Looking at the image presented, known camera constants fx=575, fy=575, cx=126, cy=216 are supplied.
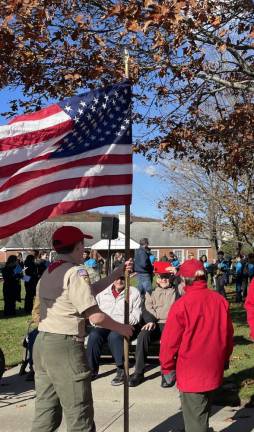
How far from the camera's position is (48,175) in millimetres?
4926

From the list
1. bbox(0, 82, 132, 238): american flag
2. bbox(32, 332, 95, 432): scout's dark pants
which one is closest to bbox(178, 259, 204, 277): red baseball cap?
bbox(0, 82, 132, 238): american flag

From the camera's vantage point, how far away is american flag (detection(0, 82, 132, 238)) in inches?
189

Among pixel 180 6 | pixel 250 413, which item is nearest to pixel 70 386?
pixel 250 413

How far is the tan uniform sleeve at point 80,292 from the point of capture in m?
4.18

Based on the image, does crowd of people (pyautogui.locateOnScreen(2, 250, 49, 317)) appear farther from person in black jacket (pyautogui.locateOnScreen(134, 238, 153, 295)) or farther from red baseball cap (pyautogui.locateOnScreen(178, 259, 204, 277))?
red baseball cap (pyautogui.locateOnScreen(178, 259, 204, 277))

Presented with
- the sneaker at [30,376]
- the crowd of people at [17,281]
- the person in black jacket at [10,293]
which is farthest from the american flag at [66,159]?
the person in black jacket at [10,293]

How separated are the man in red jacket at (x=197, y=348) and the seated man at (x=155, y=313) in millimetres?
3081

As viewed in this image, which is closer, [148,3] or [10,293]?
[148,3]

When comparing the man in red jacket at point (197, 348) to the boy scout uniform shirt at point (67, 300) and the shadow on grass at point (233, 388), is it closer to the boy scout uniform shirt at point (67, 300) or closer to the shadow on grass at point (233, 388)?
the boy scout uniform shirt at point (67, 300)

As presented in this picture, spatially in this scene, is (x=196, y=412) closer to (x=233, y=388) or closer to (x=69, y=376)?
(x=69, y=376)

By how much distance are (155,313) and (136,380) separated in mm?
1384

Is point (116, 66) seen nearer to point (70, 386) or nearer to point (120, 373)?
point (120, 373)

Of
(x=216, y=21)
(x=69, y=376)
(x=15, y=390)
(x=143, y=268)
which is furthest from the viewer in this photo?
(x=143, y=268)

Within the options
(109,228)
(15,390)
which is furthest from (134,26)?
(109,228)
